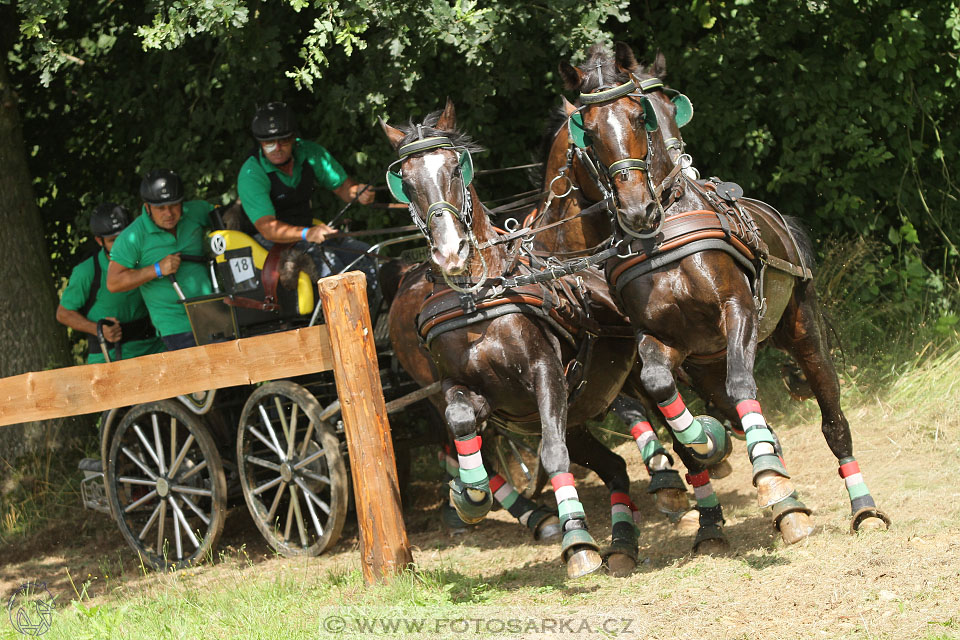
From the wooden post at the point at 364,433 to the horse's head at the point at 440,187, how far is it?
21.5 inches

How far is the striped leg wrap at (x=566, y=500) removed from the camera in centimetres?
430

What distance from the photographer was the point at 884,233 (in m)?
8.23

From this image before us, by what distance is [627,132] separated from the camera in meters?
4.32

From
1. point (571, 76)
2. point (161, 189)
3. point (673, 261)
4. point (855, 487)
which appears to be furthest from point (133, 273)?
point (855, 487)

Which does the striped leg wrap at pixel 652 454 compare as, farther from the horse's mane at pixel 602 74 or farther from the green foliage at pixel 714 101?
the green foliage at pixel 714 101

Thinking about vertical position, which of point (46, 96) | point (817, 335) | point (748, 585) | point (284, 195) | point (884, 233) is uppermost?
point (46, 96)

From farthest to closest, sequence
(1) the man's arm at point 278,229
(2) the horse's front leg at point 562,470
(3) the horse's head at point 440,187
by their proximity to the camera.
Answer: (1) the man's arm at point 278,229
(3) the horse's head at point 440,187
(2) the horse's front leg at point 562,470

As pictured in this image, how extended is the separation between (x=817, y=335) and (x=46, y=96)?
6.81 metres

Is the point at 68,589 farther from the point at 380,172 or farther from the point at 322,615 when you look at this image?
the point at 380,172

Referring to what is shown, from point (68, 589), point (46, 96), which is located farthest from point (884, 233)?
point (46, 96)

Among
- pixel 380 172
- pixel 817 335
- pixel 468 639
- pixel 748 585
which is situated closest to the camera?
pixel 468 639

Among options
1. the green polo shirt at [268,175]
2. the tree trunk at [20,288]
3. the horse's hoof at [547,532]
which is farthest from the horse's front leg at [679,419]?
the tree trunk at [20,288]

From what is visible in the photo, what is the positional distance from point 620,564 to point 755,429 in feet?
3.35

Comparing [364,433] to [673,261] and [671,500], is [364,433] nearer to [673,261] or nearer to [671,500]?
[671,500]
